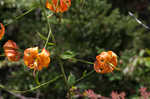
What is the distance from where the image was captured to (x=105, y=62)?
2.97ft

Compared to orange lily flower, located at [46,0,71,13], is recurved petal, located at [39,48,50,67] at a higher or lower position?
lower

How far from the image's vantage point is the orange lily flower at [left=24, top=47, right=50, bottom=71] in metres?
0.80

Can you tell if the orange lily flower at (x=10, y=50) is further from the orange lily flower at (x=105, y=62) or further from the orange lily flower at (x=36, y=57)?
the orange lily flower at (x=105, y=62)

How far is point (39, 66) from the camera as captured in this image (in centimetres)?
83

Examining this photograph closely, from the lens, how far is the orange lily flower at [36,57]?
80 centimetres

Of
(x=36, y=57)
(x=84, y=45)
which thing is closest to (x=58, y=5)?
(x=36, y=57)

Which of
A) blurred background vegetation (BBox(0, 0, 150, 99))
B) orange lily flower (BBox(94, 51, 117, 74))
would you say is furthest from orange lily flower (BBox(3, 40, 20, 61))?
blurred background vegetation (BBox(0, 0, 150, 99))

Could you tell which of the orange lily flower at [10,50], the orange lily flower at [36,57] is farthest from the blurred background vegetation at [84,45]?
the orange lily flower at [36,57]

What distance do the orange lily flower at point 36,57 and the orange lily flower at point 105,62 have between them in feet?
0.70

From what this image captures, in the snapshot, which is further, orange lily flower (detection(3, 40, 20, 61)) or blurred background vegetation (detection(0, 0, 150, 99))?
blurred background vegetation (detection(0, 0, 150, 99))

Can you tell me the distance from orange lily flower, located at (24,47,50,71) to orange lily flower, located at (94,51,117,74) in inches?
8.4

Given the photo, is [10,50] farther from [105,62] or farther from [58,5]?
[105,62]

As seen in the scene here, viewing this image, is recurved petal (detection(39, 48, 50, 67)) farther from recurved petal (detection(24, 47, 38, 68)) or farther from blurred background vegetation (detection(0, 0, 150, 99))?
blurred background vegetation (detection(0, 0, 150, 99))

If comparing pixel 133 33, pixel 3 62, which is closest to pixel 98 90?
pixel 133 33
